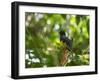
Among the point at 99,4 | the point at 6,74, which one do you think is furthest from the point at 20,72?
the point at 99,4

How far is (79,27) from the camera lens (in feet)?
5.67

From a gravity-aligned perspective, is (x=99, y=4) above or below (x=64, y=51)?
above

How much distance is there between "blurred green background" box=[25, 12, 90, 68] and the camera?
5.25ft

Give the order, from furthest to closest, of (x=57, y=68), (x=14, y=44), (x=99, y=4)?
(x=99, y=4), (x=57, y=68), (x=14, y=44)

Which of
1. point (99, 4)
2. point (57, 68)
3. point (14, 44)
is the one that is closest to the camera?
point (14, 44)

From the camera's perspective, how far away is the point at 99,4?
5.98 ft

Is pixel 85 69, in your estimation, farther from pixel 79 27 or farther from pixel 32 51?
pixel 32 51

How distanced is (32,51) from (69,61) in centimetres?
25

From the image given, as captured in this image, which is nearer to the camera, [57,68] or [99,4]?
[57,68]

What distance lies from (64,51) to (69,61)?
0.07 meters

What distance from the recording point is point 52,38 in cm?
165

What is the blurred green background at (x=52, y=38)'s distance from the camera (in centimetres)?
160

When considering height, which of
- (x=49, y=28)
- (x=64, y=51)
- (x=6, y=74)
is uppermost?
(x=49, y=28)

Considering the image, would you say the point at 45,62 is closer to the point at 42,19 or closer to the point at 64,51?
the point at 64,51
